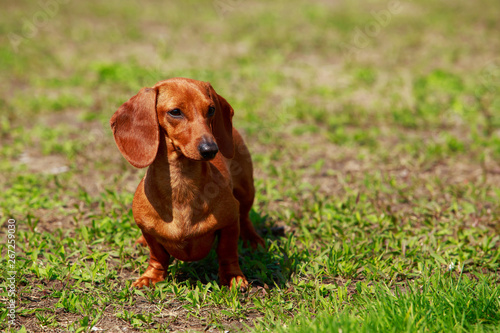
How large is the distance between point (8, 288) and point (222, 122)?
5.47ft

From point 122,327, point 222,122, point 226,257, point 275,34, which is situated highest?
point 275,34

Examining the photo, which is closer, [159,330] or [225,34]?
[159,330]

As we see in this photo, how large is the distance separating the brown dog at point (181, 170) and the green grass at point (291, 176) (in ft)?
1.06

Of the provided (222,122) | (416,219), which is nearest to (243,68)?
(416,219)

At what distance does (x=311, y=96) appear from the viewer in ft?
24.2

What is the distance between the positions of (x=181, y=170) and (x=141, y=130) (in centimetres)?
32

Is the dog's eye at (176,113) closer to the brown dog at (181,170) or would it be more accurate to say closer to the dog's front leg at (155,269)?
the brown dog at (181,170)

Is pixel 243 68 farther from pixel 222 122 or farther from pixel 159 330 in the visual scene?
pixel 159 330

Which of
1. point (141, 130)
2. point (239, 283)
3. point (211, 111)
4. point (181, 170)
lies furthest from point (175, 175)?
point (239, 283)

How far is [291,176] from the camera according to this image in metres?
5.03

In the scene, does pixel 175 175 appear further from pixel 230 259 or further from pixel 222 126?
pixel 230 259

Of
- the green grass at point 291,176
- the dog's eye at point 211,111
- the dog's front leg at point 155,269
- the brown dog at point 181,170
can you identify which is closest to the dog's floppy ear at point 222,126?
the brown dog at point 181,170

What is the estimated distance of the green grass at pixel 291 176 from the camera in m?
3.02

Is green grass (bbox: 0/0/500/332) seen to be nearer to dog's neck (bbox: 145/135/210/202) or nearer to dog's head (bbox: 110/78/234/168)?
dog's neck (bbox: 145/135/210/202)
